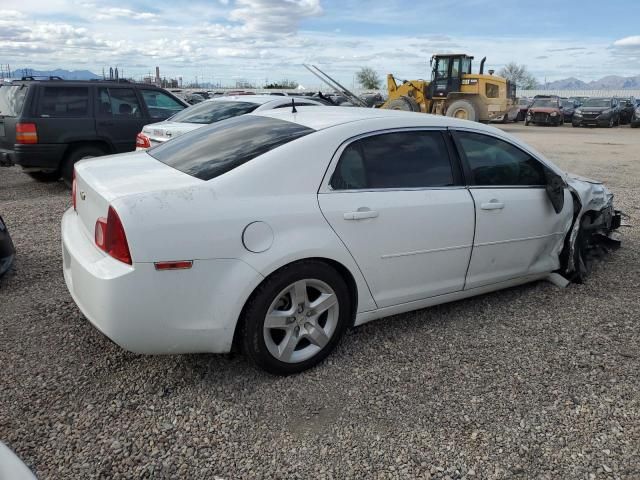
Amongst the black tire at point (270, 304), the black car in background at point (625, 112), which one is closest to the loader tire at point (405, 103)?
the black car in background at point (625, 112)

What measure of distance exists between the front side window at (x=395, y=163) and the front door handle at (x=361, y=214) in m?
0.16

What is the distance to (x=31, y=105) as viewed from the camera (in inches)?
316

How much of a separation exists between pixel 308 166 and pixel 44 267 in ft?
9.86

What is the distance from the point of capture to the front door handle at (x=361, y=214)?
10.4ft

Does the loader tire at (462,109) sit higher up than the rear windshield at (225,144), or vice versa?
the loader tire at (462,109)

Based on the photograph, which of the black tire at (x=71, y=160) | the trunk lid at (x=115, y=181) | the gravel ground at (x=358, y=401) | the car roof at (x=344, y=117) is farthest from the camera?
the black tire at (x=71, y=160)

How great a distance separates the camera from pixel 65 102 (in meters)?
8.32

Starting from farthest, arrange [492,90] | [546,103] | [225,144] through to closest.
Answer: [546,103] < [492,90] < [225,144]

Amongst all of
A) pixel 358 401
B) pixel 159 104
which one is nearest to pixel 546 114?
pixel 159 104

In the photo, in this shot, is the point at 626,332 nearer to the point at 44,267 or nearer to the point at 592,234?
the point at 592,234

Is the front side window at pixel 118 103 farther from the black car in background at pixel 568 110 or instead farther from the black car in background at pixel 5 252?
the black car in background at pixel 568 110

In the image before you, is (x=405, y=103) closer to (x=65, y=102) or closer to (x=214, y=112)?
(x=214, y=112)

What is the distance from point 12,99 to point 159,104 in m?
2.29

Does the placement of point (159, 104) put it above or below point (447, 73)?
below
